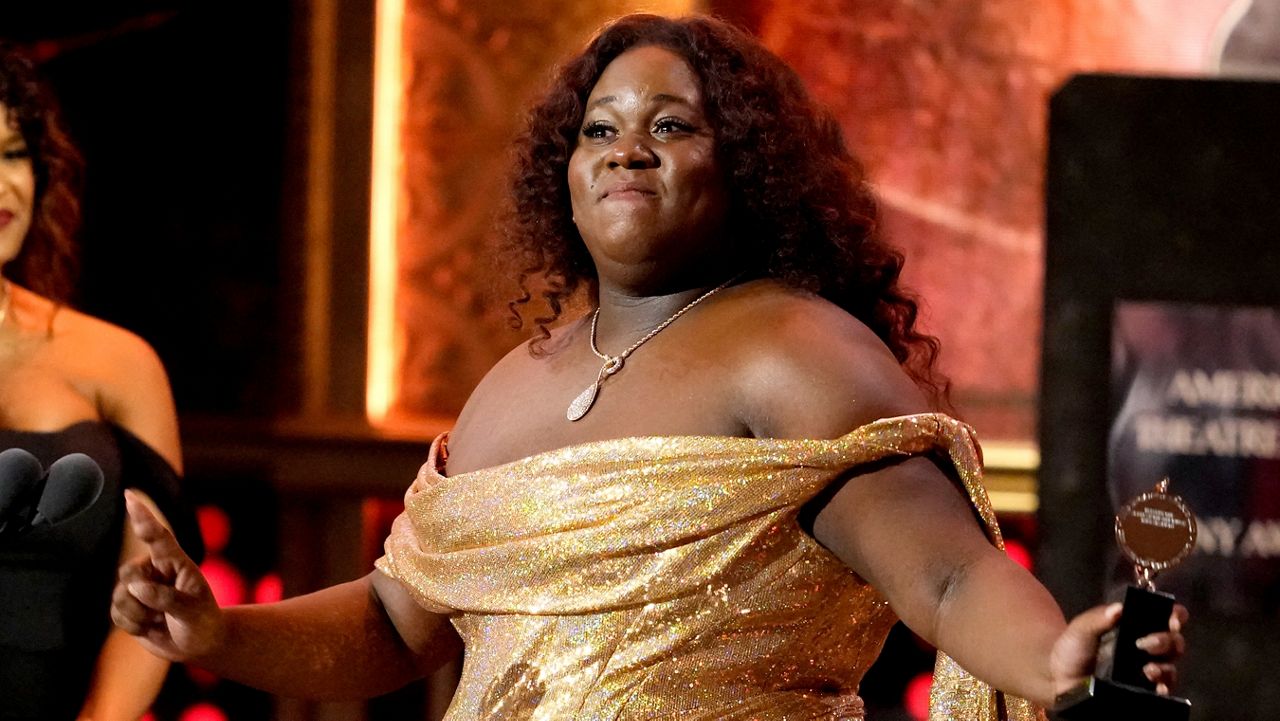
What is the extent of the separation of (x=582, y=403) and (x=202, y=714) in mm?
2779

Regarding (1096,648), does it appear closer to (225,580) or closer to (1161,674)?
(1161,674)

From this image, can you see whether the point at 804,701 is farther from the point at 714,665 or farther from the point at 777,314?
the point at 777,314

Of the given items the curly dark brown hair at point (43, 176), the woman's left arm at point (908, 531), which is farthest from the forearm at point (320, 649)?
the curly dark brown hair at point (43, 176)

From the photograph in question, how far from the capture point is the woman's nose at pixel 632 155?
1857 millimetres

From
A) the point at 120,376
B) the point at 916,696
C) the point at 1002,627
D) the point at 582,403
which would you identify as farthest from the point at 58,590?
the point at 916,696

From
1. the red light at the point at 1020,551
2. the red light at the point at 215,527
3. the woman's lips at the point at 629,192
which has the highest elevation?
the woman's lips at the point at 629,192

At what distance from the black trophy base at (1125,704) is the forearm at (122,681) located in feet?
5.58

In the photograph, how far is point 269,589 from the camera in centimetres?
430

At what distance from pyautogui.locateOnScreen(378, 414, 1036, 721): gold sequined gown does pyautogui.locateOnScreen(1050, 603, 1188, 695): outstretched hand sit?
0.31m

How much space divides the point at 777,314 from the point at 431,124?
9.28 feet

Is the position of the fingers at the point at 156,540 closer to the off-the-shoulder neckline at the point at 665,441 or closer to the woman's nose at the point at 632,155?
the off-the-shoulder neckline at the point at 665,441

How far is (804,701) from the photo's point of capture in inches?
69.6

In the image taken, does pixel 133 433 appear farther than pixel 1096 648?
Yes

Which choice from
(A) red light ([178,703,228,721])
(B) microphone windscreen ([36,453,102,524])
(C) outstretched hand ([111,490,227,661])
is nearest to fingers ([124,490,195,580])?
(C) outstretched hand ([111,490,227,661])
